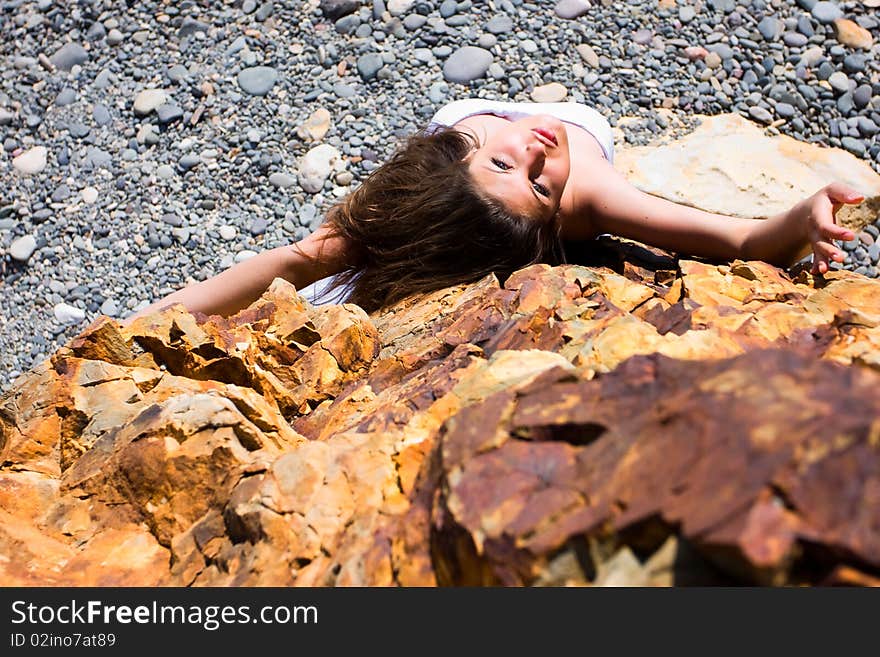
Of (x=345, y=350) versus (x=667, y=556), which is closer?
(x=667, y=556)

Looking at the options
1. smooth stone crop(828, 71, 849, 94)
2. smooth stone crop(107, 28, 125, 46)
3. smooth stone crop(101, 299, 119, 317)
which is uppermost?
smooth stone crop(107, 28, 125, 46)

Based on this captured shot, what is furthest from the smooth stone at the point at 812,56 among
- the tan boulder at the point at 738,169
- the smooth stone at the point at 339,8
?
the smooth stone at the point at 339,8

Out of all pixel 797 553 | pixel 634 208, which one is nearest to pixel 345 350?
pixel 634 208

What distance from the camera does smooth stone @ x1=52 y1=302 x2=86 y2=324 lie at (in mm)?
4012

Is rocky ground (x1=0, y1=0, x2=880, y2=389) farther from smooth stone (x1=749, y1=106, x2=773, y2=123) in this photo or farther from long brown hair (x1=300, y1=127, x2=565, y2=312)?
long brown hair (x1=300, y1=127, x2=565, y2=312)

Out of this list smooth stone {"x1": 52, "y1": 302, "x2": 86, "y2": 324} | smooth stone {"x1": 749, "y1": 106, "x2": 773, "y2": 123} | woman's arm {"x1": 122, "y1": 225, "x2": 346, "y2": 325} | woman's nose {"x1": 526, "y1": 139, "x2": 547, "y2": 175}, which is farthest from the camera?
smooth stone {"x1": 749, "y1": 106, "x2": 773, "y2": 123}

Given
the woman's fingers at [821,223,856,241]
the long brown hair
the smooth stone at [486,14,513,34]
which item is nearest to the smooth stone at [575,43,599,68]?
the smooth stone at [486,14,513,34]

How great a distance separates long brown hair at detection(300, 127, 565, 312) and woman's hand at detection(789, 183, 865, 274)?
3.01 ft

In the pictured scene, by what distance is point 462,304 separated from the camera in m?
2.85

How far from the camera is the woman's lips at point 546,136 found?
310cm

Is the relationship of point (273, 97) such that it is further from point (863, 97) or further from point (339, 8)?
point (863, 97)

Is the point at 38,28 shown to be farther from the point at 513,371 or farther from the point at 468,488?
the point at 468,488

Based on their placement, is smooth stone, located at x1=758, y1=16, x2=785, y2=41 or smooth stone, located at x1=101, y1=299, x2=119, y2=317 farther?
smooth stone, located at x1=758, y1=16, x2=785, y2=41

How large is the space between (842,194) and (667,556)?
78.8 inches
